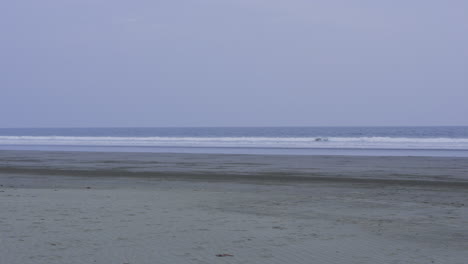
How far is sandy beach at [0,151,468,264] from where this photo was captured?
6.32 m

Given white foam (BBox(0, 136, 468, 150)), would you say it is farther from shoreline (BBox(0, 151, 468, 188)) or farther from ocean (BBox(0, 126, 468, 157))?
shoreline (BBox(0, 151, 468, 188))

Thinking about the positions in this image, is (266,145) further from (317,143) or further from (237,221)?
(237,221)

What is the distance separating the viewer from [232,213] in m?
9.48

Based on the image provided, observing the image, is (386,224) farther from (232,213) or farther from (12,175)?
(12,175)

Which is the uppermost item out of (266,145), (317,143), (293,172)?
(293,172)

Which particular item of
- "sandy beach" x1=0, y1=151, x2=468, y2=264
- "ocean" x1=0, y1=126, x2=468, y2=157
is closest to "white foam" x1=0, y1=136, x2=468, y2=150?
"ocean" x1=0, y1=126, x2=468, y2=157

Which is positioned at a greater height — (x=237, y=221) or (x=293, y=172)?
(x=237, y=221)

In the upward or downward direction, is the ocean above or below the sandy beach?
below

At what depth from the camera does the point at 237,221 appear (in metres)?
8.59

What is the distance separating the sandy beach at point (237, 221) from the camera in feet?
20.7

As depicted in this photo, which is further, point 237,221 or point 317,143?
point 317,143

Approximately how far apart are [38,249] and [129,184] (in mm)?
8987

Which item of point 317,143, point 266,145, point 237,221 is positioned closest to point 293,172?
point 237,221

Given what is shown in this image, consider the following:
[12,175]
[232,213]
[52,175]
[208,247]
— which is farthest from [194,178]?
[208,247]
